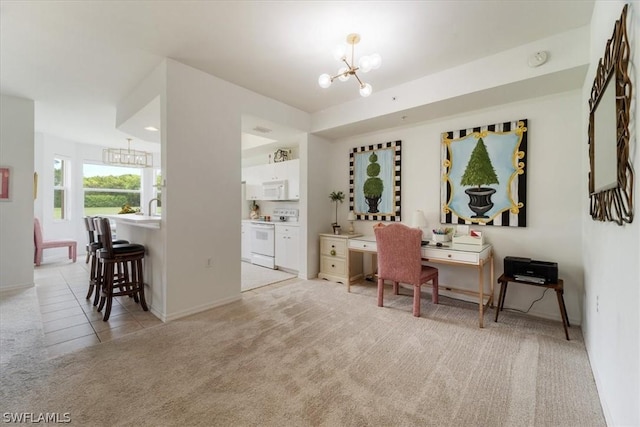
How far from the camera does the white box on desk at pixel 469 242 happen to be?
2.92 metres

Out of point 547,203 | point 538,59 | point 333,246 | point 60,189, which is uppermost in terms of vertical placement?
point 538,59

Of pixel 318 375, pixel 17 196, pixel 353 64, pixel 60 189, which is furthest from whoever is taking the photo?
pixel 60 189

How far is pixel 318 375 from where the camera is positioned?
1909 millimetres

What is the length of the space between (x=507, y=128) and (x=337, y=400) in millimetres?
3293

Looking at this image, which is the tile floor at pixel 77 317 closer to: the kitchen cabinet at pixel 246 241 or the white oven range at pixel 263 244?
the white oven range at pixel 263 244

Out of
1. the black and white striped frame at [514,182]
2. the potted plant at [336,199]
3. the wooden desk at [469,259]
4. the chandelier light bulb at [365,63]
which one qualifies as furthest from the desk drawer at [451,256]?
the chandelier light bulb at [365,63]

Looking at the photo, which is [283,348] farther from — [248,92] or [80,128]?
[80,128]

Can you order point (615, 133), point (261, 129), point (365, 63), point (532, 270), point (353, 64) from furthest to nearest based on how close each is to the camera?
point (261, 129) < point (353, 64) < point (532, 270) < point (365, 63) < point (615, 133)

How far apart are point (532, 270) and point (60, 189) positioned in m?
8.84

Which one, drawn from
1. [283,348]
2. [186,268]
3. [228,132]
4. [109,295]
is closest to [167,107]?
[228,132]

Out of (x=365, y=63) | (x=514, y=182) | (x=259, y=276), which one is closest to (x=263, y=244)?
(x=259, y=276)

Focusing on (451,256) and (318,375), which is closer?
(318,375)

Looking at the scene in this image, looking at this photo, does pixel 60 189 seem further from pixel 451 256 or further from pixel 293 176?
pixel 451 256

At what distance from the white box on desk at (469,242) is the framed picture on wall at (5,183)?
5.87 metres
